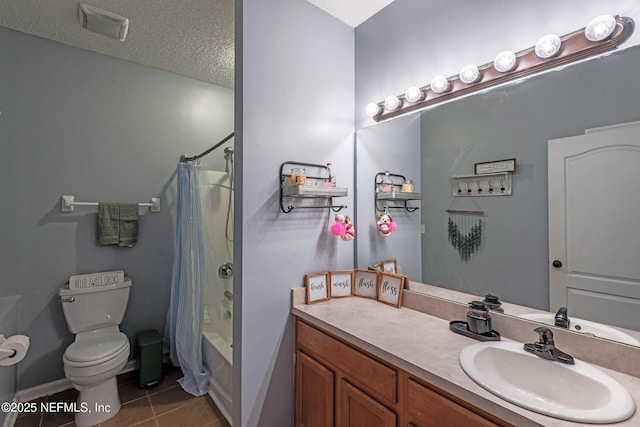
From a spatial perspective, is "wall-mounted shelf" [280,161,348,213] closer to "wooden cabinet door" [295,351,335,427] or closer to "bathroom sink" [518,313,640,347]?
"wooden cabinet door" [295,351,335,427]

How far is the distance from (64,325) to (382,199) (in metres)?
2.63

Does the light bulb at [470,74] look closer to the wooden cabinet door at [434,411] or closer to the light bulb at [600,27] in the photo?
the light bulb at [600,27]

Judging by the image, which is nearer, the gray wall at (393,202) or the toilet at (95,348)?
the gray wall at (393,202)

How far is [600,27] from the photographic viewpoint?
0.99 metres

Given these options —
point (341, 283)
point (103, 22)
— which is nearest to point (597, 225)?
point (341, 283)

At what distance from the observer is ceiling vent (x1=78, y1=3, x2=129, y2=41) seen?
1842 millimetres

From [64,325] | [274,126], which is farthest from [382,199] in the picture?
[64,325]

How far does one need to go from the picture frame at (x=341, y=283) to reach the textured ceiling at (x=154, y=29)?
189 centimetres

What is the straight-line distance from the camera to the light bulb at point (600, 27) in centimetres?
98

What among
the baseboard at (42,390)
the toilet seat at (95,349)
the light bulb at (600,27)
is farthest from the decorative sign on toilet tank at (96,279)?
the light bulb at (600,27)

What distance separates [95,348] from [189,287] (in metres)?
0.69

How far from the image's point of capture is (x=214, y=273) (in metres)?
2.23

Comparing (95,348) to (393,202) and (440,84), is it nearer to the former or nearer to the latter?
(393,202)

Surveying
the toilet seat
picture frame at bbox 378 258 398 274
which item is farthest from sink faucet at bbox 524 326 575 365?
the toilet seat
